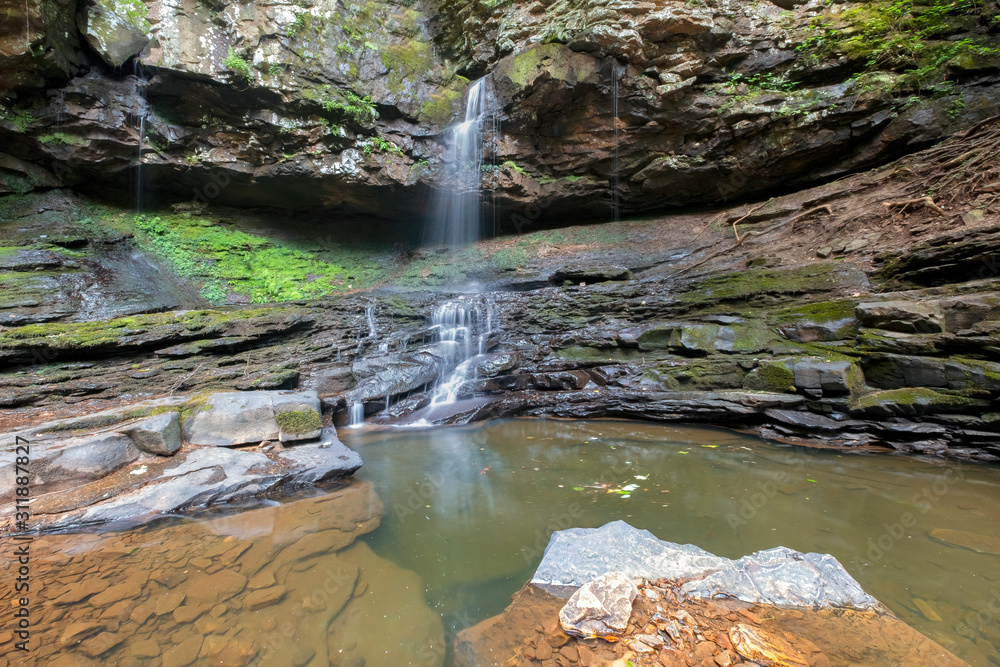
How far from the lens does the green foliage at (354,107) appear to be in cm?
993

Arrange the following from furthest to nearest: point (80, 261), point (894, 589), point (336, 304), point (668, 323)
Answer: point (336, 304)
point (80, 261)
point (668, 323)
point (894, 589)

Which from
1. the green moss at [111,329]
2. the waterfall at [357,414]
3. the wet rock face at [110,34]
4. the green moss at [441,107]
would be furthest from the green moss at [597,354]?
the wet rock face at [110,34]

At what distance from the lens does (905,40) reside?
8391 mm

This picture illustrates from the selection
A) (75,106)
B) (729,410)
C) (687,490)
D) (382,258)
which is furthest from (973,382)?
(75,106)

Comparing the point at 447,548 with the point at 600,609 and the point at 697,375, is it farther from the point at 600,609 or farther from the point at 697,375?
the point at 697,375

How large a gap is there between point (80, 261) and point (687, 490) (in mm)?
12081

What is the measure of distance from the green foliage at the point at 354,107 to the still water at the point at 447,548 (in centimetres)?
957

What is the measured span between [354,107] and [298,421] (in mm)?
8831

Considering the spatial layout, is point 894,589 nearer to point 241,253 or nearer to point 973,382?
point 973,382

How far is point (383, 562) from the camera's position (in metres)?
2.67

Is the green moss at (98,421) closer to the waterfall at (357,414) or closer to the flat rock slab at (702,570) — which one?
the waterfall at (357,414)

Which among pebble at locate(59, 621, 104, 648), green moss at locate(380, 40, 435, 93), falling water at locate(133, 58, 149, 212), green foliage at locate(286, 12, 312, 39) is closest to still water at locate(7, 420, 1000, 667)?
pebble at locate(59, 621, 104, 648)

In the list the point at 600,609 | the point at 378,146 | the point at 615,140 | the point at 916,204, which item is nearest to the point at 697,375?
the point at 600,609

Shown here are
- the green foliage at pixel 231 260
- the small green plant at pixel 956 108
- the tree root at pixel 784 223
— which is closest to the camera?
the small green plant at pixel 956 108
